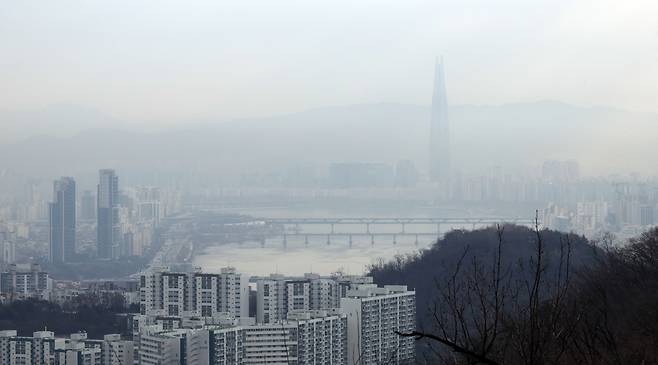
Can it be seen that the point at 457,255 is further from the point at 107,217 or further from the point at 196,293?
the point at 107,217

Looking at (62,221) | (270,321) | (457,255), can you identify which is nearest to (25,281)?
(62,221)

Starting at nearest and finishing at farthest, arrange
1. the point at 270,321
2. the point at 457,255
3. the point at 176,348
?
the point at 176,348
the point at 270,321
the point at 457,255

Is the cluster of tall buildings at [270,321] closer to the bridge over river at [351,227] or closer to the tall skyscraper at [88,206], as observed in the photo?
the bridge over river at [351,227]

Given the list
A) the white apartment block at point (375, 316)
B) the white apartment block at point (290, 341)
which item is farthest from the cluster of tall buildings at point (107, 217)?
the white apartment block at point (290, 341)

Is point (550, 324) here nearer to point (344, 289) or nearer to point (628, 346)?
point (628, 346)

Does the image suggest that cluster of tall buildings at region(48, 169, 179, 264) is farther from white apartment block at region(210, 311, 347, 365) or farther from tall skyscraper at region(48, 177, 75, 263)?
white apartment block at region(210, 311, 347, 365)
